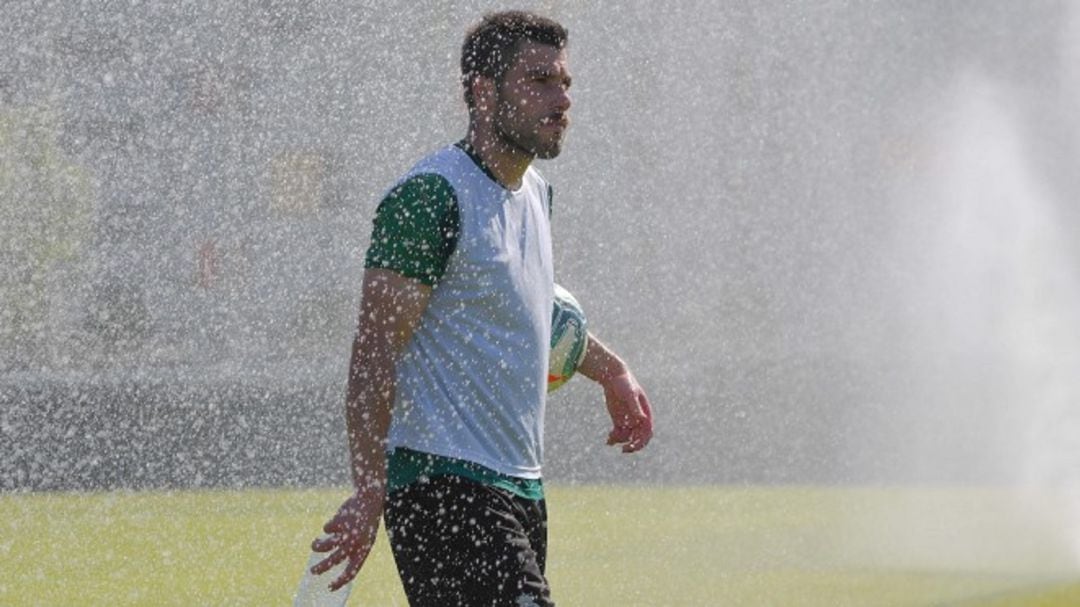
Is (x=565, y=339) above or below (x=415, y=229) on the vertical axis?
below

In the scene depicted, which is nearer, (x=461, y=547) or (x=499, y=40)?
(x=461, y=547)

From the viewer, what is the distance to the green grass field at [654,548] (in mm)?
7172

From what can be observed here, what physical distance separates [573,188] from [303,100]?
305 cm

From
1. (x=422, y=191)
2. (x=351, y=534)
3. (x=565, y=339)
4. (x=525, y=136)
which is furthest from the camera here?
(x=565, y=339)

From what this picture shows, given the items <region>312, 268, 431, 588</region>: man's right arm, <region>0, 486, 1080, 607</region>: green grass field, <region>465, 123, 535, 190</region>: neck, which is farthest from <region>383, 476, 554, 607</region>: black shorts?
<region>0, 486, 1080, 607</region>: green grass field

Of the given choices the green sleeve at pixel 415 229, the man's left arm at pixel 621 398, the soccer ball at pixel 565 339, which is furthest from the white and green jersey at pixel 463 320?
the man's left arm at pixel 621 398

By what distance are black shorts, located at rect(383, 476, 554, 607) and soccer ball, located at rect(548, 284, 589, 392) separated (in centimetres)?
52

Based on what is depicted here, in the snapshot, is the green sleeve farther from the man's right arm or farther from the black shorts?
the black shorts

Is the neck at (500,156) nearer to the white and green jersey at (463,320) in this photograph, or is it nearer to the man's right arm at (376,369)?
the white and green jersey at (463,320)

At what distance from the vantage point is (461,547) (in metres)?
3.34

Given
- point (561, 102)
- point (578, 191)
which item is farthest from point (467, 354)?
point (578, 191)

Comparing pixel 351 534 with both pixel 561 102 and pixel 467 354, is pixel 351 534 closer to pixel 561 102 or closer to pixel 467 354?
pixel 467 354

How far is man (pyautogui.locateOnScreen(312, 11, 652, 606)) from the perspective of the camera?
3.28 meters

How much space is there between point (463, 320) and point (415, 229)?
7.8 inches
